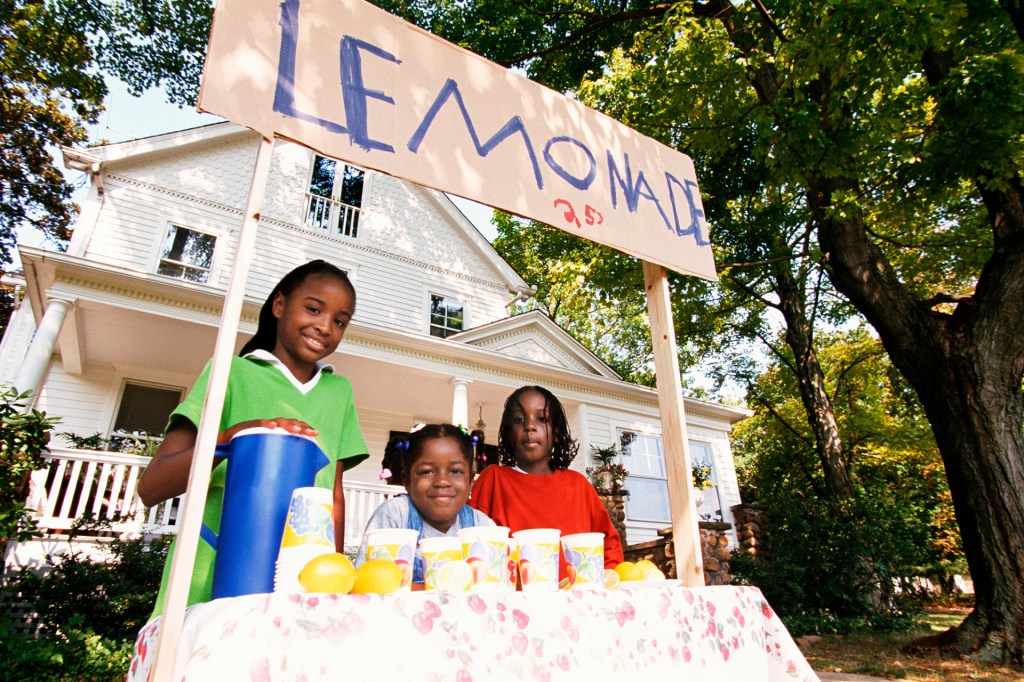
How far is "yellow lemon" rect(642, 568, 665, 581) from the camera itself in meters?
1.64

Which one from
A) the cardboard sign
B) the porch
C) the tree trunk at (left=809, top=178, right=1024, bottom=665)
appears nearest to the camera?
the cardboard sign

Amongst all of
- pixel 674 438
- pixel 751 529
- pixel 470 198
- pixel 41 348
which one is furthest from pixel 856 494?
pixel 41 348

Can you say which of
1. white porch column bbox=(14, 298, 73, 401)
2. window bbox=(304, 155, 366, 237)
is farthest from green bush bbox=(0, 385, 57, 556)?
window bbox=(304, 155, 366, 237)

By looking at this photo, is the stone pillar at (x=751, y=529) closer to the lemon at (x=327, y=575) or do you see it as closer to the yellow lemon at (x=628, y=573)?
the yellow lemon at (x=628, y=573)

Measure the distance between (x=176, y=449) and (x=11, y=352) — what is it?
12.6 m

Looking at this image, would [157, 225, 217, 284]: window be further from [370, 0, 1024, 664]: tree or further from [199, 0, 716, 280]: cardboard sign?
[199, 0, 716, 280]: cardboard sign

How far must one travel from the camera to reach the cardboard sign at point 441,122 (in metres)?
1.38

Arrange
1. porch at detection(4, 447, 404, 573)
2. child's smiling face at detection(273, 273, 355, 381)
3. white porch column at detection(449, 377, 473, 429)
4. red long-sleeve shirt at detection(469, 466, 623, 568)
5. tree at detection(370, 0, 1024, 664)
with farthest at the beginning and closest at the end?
white porch column at detection(449, 377, 473, 429)
porch at detection(4, 447, 404, 573)
tree at detection(370, 0, 1024, 664)
red long-sleeve shirt at detection(469, 466, 623, 568)
child's smiling face at detection(273, 273, 355, 381)

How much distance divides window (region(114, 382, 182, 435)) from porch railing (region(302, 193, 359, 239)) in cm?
412

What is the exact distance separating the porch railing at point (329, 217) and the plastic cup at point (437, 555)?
11.1m

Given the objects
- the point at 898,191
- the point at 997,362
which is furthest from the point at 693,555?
the point at 898,191

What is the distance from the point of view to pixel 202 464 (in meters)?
1.06

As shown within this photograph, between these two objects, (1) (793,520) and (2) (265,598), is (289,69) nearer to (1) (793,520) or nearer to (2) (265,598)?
(2) (265,598)

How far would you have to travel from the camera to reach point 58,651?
449cm
